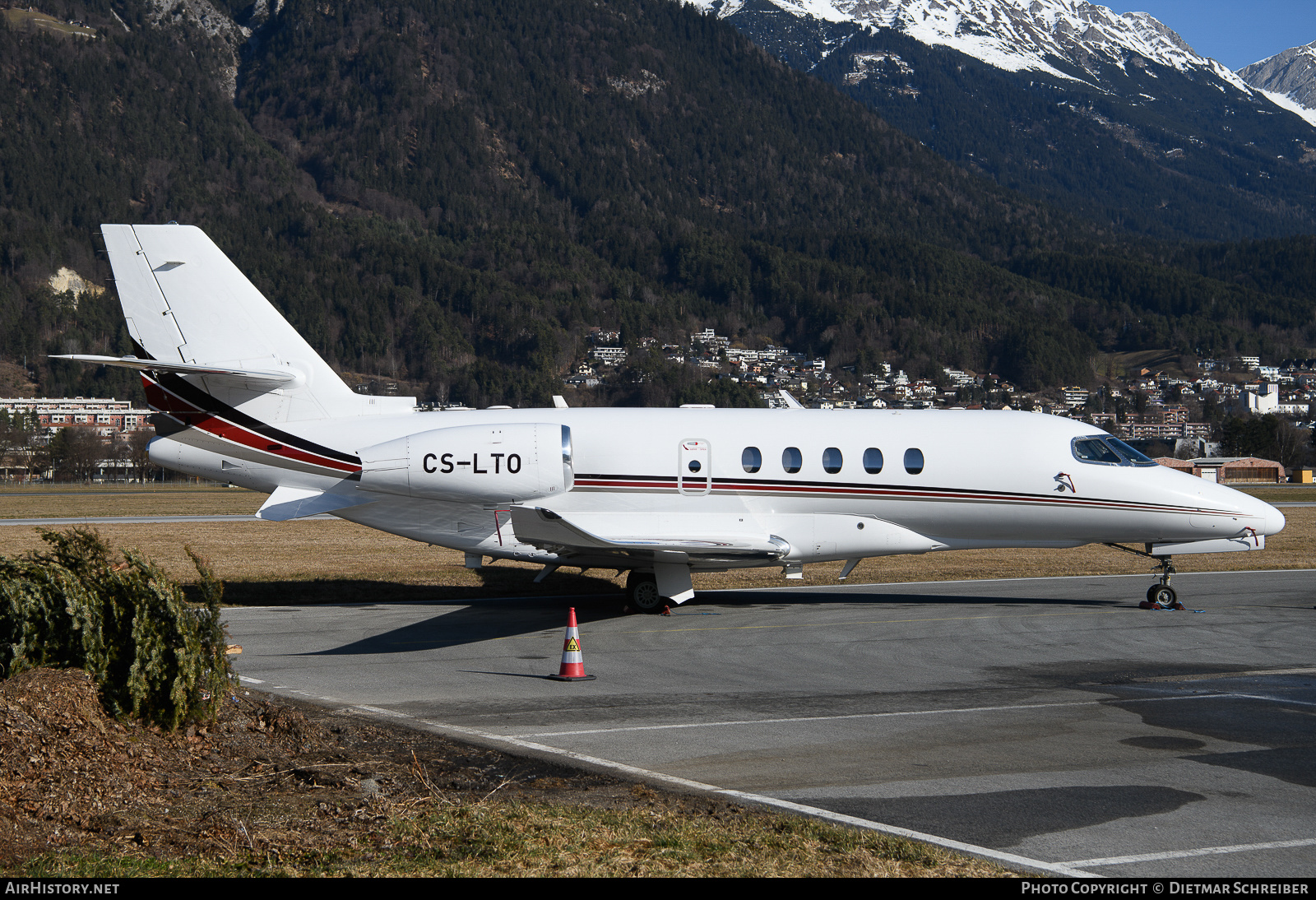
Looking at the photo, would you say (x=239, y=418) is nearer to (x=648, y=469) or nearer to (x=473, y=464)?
(x=473, y=464)

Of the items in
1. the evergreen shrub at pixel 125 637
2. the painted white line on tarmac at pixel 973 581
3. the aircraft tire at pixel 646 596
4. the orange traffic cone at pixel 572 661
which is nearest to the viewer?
the evergreen shrub at pixel 125 637

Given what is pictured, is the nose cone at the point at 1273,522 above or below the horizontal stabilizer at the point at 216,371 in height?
below

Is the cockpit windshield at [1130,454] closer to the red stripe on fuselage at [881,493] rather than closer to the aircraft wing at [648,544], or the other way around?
the red stripe on fuselage at [881,493]

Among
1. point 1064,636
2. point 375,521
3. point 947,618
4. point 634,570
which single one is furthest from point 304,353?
point 1064,636

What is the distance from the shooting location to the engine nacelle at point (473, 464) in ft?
60.2

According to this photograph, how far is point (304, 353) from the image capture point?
1991 cm

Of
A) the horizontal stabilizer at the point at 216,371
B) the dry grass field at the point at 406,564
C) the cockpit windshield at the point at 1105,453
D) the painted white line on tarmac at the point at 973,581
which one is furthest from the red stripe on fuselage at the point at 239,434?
the cockpit windshield at the point at 1105,453

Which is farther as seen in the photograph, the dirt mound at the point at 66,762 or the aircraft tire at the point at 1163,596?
the aircraft tire at the point at 1163,596

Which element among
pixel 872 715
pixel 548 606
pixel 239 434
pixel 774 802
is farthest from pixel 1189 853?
pixel 239 434

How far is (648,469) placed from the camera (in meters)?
19.0

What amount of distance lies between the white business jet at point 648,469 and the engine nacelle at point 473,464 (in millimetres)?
54

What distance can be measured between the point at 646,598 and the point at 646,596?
0.03m

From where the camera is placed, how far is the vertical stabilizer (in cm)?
1903

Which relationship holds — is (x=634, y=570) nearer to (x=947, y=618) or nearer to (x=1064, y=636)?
(x=947, y=618)
